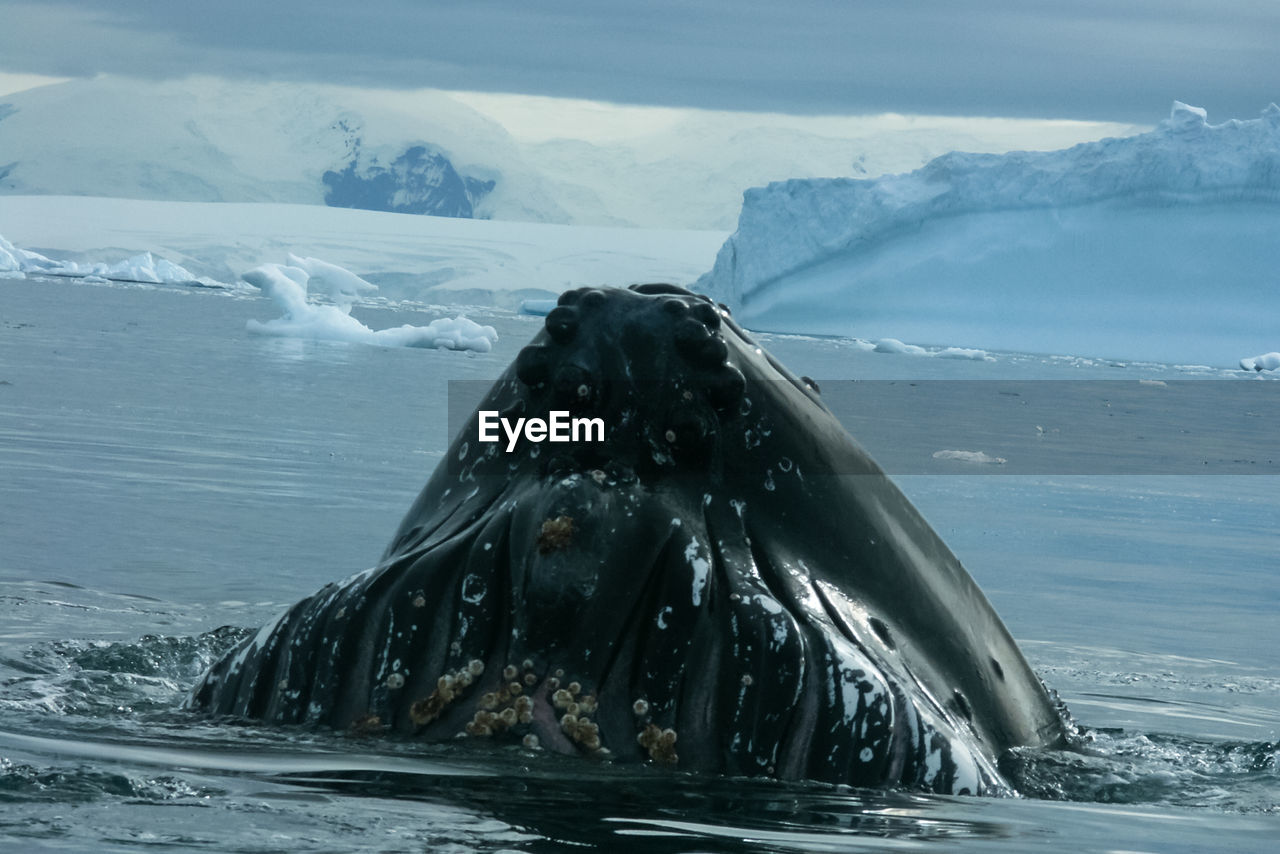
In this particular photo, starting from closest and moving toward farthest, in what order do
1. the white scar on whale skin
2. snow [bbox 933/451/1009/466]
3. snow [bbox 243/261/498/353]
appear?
the white scar on whale skin → snow [bbox 933/451/1009/466] → snow [bbox 243/261/498/353]

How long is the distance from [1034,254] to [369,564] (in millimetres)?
49686

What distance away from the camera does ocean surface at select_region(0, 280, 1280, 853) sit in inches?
129

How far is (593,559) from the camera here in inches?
144

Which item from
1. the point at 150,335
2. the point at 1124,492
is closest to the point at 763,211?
the point at 150,335

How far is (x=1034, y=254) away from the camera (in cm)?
5634

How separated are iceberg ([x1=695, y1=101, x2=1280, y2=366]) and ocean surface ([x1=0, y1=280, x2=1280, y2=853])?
29.6 meters

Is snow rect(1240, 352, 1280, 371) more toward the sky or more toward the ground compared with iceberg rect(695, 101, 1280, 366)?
more toward the ground

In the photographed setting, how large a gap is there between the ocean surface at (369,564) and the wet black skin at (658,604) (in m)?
0.08

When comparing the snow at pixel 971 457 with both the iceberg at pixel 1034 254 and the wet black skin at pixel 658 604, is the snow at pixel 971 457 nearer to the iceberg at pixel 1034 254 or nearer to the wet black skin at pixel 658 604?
the wet black skin at pixel 658 604

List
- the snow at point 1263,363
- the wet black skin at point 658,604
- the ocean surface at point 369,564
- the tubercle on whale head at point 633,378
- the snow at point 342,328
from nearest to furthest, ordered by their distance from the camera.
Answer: the ocean surface at point 369,564 < the wet black skin at point 658,604 < the tubercle on whale head at point 633,378 < the snow at point 342,328 < the snow at point 1263,363

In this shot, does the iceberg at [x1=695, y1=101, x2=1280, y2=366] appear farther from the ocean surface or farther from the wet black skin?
the wet black skin

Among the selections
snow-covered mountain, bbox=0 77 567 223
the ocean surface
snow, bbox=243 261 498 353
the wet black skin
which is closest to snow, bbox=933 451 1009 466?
the ocean surface

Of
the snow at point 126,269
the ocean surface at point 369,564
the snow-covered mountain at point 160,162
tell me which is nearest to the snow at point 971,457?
the ocean surface at point 369,564

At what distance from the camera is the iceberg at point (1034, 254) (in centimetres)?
5341
